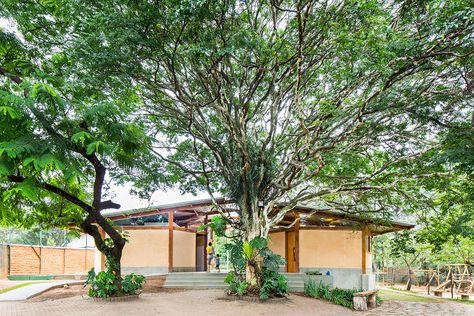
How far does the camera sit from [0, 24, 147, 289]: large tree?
20.1 ft

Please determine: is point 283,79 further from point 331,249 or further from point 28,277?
point 28,277

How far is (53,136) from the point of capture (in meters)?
6.77

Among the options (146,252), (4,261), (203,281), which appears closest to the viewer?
(203,281)

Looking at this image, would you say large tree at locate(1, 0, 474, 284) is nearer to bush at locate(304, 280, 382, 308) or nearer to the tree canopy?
the tree canopy

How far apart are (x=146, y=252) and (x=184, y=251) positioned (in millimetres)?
2337

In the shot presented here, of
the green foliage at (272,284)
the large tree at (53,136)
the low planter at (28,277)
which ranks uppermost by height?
the large tree at (53,136)

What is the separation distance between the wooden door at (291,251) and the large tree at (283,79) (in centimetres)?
315

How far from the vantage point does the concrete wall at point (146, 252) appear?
56.9ft

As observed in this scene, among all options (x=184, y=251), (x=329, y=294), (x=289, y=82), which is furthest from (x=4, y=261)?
(x=289, y=82)

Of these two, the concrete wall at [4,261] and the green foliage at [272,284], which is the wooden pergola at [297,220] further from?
the concrete wall at [4,261]

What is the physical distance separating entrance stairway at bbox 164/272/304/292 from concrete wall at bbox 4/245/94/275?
10235mm

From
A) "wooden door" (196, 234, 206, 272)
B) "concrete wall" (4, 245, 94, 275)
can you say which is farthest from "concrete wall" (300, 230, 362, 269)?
"concrete wall" (4, 245, 94, 275)

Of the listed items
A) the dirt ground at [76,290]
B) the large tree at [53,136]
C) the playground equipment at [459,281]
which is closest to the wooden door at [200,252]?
the dirt ground at [76,290]

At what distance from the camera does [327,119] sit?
445 inches
